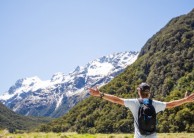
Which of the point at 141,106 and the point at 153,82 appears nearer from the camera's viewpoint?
the point at 141,106

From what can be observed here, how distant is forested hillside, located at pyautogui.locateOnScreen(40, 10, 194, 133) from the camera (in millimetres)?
134750

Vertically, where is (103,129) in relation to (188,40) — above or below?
below

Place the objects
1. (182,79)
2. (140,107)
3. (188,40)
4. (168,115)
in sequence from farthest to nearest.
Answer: (188,40)
(182,79)
(168,115)
(140,107)

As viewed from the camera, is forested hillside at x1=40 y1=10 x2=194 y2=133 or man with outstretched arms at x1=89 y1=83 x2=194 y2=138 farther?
forested hillside at x1=40 y1=10 x2=194 y2=133

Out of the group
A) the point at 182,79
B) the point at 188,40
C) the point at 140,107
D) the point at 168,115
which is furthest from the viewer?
the point at 188,40

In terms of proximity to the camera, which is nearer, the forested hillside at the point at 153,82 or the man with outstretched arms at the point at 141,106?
the man with outstretched arms at the point at 141,106

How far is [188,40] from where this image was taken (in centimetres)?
16725

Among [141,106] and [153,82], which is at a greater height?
[153,82]

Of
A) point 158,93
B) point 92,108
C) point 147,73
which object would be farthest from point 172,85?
point 92,108

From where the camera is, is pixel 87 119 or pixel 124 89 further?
pixel 124 89

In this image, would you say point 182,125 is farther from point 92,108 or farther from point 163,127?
point 92,108

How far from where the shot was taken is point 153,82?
520ft

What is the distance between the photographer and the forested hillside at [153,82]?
134750 millimetres

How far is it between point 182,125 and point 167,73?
6626cm
